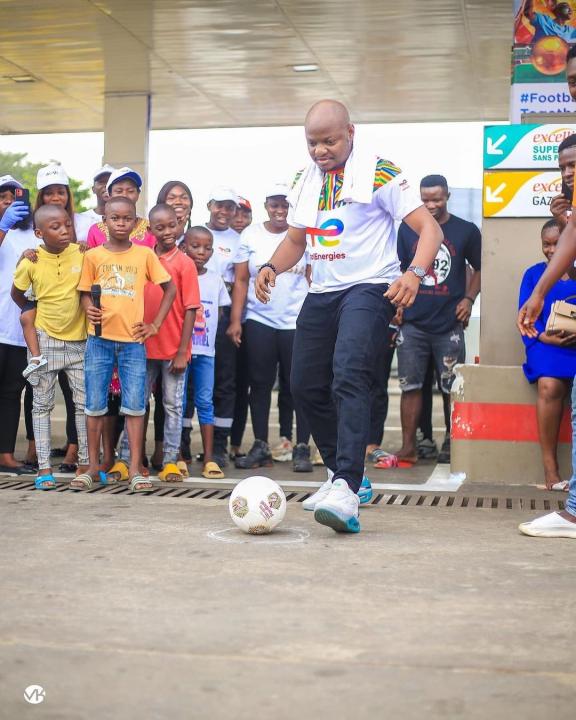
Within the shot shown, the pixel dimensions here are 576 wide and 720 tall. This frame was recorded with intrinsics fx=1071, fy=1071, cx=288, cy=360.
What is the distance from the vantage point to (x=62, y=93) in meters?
13.7

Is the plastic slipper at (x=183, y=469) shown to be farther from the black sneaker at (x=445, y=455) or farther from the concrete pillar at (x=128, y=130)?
the concrete pillar at (x=128, y=130)

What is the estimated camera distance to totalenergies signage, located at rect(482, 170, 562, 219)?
6.79m

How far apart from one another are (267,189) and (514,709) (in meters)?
5.77

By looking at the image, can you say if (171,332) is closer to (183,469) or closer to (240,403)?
(183,469)

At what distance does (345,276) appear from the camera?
5273 millimetres

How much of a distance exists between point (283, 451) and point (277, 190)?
1974 millimetres

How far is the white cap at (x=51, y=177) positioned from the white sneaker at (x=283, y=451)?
2579mm

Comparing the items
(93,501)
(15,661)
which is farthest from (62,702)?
(93,501)

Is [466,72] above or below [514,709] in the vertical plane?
above

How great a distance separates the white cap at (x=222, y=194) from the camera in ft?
26.3

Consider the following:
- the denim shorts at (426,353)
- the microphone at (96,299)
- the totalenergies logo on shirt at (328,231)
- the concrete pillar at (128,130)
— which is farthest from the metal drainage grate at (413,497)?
the concrete pillar at (128,130)

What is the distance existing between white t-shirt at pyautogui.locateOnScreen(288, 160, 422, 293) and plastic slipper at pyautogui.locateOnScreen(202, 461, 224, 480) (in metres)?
2.10

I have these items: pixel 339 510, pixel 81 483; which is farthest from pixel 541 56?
pixel 81 483

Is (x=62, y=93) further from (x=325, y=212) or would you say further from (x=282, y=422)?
(x=325, y=212)
